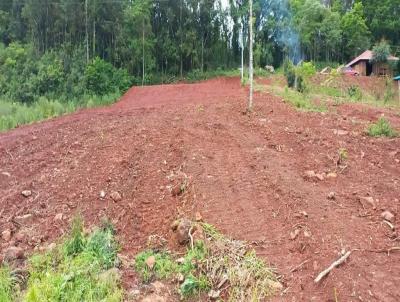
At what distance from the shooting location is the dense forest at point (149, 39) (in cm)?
1647

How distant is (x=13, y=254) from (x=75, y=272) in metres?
0.66

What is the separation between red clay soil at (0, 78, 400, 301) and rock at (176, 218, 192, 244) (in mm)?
142

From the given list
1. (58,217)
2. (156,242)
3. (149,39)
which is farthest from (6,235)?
(149,39)

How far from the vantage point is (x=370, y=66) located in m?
21.3

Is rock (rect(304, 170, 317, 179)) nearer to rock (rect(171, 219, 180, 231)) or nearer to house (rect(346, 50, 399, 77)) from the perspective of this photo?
rock (rect(171, 219, 180, 231))

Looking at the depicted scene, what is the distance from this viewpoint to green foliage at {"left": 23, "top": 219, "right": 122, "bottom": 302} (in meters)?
3.04

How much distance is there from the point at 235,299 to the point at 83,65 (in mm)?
15432

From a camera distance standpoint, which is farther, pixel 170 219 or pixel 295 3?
pixel 295 3

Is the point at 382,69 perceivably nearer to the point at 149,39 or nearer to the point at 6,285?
the point at 149,39

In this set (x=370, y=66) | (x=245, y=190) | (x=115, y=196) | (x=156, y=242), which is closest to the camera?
(x=156, y=242)

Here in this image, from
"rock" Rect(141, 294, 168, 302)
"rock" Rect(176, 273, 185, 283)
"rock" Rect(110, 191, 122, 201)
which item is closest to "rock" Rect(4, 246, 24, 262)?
"rock" Rect(110, 191, 122, 201)

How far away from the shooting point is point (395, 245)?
10.4 feet

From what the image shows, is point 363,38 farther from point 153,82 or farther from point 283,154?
point 283,154

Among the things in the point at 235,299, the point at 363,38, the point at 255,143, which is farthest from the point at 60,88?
the point at 363,38
